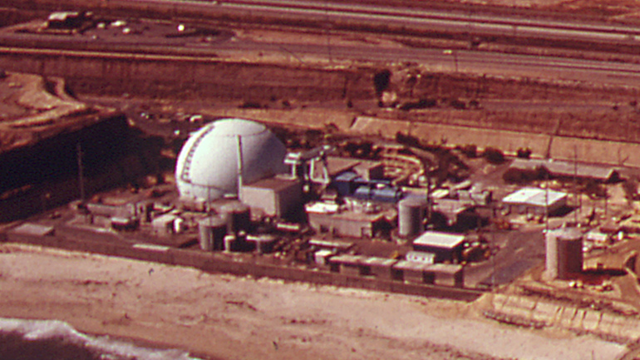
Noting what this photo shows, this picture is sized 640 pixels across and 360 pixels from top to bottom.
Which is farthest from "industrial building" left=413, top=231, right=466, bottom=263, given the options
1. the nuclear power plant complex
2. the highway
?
the highway

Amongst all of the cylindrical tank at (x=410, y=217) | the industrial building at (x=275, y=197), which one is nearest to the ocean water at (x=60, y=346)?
the industrial building at (x=275, y=197)

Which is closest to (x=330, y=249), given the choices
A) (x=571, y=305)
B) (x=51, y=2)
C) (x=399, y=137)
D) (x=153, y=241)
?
(x=153, y=241)

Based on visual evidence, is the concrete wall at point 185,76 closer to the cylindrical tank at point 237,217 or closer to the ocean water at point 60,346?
the cylindrical tank at point 237,217

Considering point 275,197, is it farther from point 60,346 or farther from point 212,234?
point 60,346

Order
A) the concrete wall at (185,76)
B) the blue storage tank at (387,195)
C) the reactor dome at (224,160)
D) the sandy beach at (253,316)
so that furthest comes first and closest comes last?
the concrete wall at (185,76), the reactor dome at (224,160), the blue storage tank at (387,195), the sandy beach at (253,316)

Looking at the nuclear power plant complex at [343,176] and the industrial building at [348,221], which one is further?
the industrial building at [348,221]

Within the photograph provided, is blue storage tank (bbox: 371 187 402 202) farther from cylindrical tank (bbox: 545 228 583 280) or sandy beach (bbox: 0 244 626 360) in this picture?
cylindrical tank (bbox: 545 228 583 280)

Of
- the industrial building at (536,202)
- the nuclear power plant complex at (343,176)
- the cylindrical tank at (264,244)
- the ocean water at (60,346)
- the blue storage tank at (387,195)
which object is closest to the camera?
the ocean water at (60,346)
